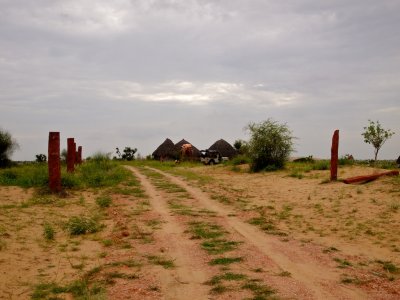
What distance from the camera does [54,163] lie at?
1302 centimetres

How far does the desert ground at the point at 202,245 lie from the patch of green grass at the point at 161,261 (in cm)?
1

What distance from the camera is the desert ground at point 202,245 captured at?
16.3ft

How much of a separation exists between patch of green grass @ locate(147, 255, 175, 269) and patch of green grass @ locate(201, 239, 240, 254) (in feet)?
2.40

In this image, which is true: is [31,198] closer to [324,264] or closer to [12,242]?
[12,242]

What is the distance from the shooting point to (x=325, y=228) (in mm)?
8719

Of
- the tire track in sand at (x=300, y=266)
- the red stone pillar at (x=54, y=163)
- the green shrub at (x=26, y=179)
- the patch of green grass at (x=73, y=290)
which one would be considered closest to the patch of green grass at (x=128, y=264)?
the patch of green grass at (x=73, y=290)

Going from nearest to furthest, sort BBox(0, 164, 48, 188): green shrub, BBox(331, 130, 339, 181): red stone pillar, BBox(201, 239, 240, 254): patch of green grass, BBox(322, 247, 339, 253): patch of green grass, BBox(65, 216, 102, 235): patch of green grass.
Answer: BBox(201, 239, 240, 254): patch of green grass, BBox(322, 247, 339, 253): patch of green grass, BBox(65, 216, 102, 235): patch of green grass, BBox(0, 164, 48, 188): green shrub, BBox(331, 130, 339, 181): red stone pillar

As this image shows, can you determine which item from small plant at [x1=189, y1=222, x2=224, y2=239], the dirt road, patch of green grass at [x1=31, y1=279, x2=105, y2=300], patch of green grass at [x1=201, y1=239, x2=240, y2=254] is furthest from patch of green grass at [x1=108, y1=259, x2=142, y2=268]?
small plant at [x1=189, y1=222, x2=224, y2=239]

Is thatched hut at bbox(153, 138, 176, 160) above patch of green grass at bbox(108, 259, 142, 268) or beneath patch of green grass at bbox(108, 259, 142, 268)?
above

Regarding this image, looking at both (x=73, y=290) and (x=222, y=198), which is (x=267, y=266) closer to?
(x=73, y=290)

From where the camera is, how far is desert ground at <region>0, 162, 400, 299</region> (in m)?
4.98

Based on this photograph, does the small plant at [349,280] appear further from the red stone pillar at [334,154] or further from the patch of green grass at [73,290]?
the red stone pillar at [334,154]

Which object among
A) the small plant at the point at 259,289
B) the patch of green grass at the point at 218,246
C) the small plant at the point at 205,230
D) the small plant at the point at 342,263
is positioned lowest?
the small plant at the point at 342,263

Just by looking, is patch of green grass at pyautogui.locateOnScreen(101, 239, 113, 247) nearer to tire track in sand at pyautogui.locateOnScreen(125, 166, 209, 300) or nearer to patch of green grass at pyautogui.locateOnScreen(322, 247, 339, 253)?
tire track in sand at pyautogui.locateOnScreen(125, 166, 209, 300)
